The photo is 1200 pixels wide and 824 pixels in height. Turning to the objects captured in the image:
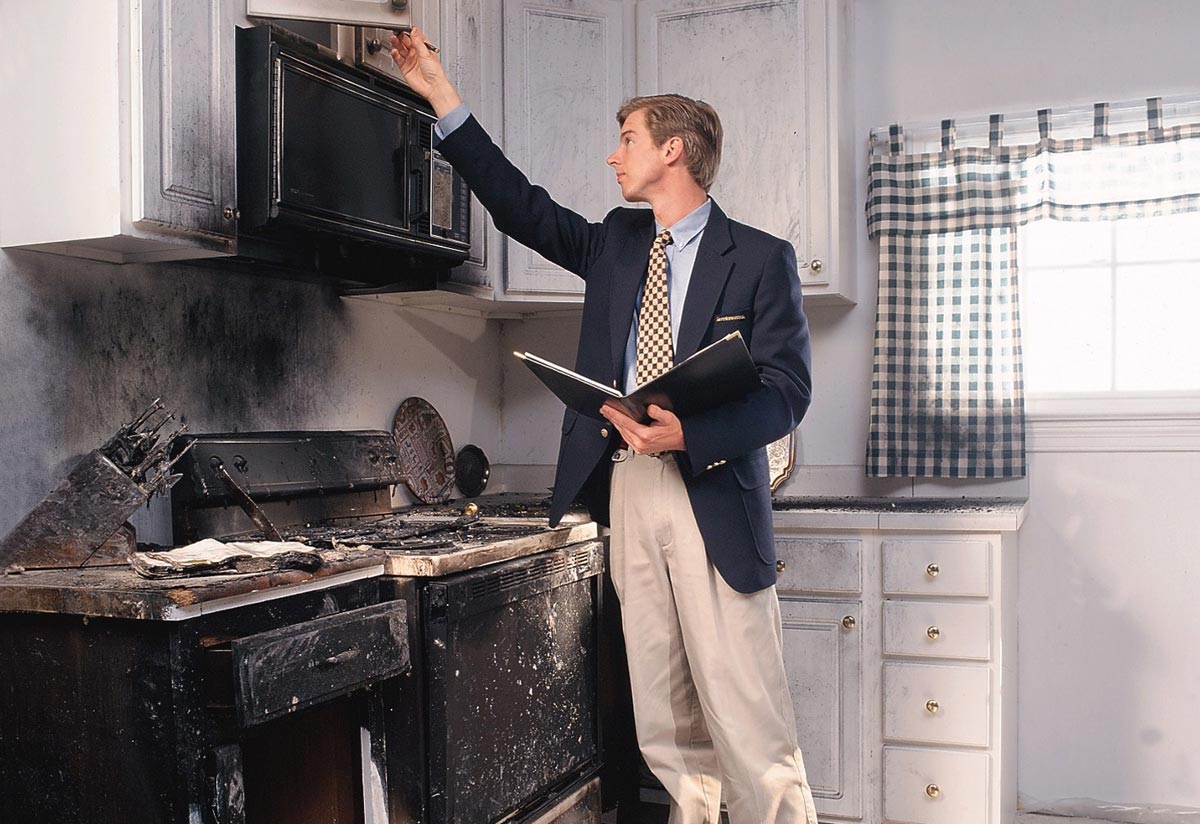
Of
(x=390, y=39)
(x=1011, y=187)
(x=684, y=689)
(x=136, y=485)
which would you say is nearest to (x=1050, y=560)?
(x=1011, y=187)

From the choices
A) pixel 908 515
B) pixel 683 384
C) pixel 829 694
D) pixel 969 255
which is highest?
pixel 969 255

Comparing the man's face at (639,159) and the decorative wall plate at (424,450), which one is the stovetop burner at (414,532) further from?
the man's face at (639,159)

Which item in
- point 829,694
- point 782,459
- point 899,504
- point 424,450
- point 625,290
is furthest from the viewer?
point 782,459

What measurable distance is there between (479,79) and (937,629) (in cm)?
187

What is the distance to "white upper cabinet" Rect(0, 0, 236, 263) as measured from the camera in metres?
1.93

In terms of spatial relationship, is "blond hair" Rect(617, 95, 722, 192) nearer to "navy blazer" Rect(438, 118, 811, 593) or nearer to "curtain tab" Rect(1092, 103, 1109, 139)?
"navy blazer" Rect(438, 118, 811, 593)

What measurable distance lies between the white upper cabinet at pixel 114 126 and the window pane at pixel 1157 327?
2.55 meters

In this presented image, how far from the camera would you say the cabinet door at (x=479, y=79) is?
2.87 meters

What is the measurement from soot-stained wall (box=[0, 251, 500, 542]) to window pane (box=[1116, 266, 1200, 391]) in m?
2.04

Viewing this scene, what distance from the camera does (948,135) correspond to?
3316mm

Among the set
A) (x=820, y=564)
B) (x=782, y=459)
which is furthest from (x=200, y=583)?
(x=782, y=459)

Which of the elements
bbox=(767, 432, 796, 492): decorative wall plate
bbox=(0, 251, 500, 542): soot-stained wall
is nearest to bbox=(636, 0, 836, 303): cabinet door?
bbox=(767, 432, 796, 492): decorative wall plate

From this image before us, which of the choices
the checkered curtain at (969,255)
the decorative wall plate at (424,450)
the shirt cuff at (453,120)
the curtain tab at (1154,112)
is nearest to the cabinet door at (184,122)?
the shirt cuff at (453,120)

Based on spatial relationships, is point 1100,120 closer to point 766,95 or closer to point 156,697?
point 766,95
